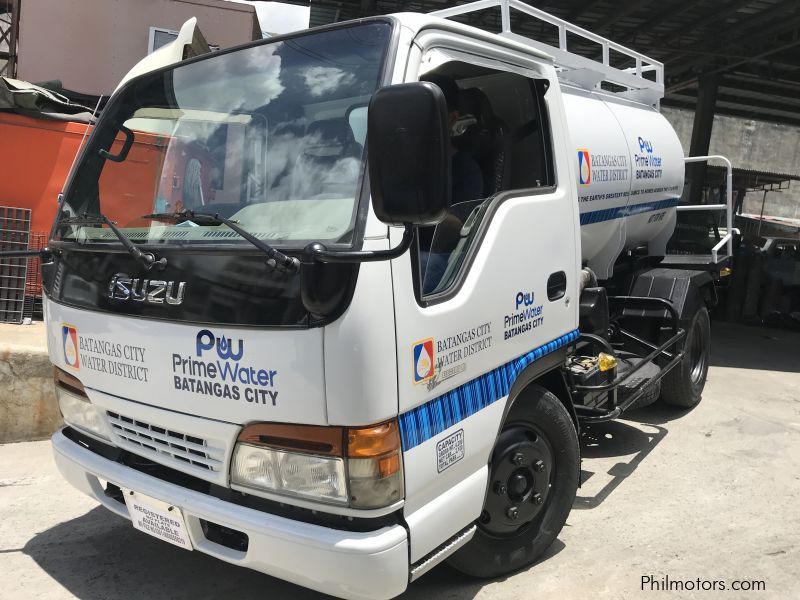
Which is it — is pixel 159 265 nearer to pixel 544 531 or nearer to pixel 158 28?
pixel 544 531

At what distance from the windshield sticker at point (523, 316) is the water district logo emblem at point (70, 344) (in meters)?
1.78

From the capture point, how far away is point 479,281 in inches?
101

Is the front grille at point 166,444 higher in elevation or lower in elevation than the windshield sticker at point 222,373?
lower

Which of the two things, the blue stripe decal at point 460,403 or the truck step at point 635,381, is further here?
the truck step at point 635,381

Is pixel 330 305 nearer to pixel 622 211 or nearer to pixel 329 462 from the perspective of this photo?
pixel 329 462

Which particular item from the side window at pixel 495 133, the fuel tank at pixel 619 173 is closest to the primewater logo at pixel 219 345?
the side window at pixel 495 133

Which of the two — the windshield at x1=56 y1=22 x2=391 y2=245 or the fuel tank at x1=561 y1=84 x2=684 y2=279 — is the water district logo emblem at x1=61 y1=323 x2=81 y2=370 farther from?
the fuel tank at x1=561 y1=84 x2=684 y2=279

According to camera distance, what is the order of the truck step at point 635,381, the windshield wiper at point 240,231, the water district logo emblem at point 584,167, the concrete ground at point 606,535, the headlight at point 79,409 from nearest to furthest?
the windshield wiper at point 240,231, the headlight at point 79,409, the concrete ground at point 606,535, the water district logo emblem at point 584,167, the truck step at point 635,381

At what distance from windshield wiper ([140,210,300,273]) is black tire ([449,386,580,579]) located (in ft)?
4.32

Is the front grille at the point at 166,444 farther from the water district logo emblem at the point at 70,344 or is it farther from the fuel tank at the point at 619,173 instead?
the fuel tank at the point at 619,173

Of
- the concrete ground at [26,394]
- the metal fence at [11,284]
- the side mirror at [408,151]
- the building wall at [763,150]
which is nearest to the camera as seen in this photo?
the side mirror at [408,151]

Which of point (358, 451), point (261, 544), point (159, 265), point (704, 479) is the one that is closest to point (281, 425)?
point (358, 451)

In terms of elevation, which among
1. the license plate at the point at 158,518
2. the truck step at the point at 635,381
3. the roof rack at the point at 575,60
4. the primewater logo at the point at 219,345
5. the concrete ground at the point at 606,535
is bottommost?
the concrete ground at the point at 606,535

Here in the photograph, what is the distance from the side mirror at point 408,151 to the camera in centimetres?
182
